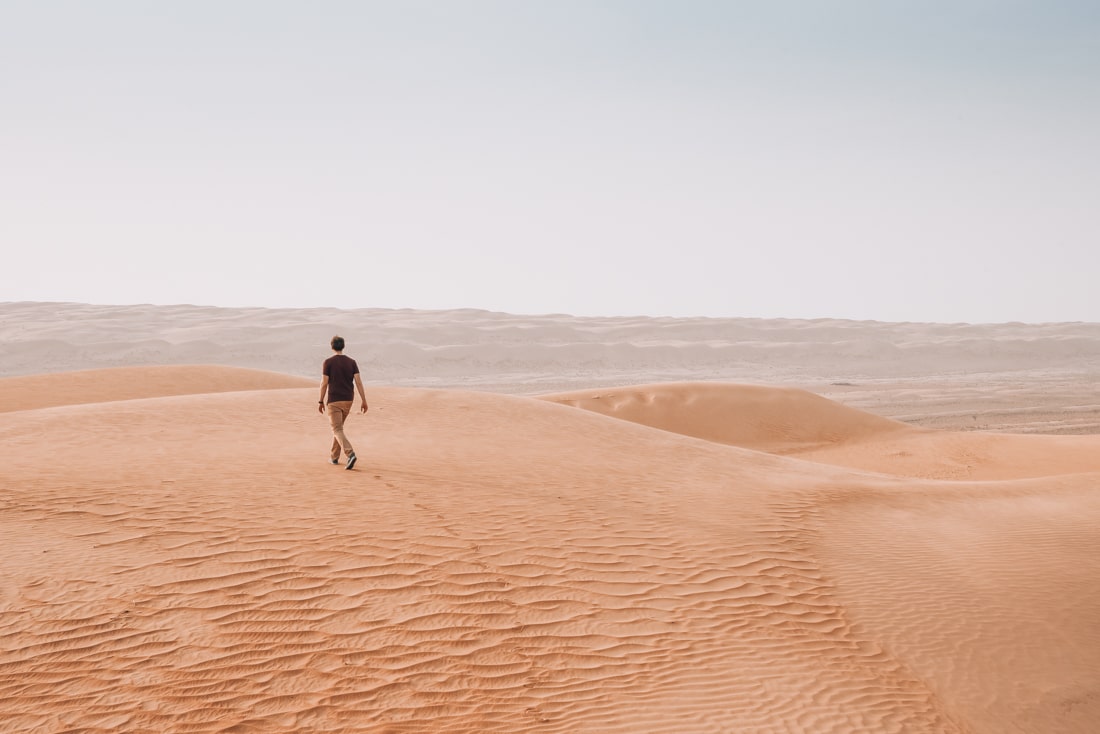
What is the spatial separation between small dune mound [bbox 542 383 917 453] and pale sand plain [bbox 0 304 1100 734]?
11527mm

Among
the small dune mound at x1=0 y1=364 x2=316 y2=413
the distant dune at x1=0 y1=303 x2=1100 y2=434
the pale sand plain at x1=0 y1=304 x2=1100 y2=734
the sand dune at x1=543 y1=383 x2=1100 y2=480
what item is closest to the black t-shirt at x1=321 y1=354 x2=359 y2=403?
the pale sand plain at x1=0 y1=304 x2=1100 y2=734

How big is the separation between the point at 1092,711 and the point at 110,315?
97.2 metres

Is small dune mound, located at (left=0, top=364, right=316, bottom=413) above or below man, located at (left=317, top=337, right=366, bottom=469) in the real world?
below

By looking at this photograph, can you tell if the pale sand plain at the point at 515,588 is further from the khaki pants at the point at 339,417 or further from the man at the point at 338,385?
the man at the point at 338,385

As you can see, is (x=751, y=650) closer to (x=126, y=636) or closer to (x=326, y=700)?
(x=326, y=700)

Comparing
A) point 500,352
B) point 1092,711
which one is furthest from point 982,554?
point 500,352

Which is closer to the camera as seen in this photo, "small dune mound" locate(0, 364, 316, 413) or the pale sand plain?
the pale sand plain

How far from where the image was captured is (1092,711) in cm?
570

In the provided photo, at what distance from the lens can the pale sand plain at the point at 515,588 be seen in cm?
512

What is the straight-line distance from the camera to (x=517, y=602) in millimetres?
6309

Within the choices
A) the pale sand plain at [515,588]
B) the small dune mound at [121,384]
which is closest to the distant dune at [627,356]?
the small dune mound at [121,384]

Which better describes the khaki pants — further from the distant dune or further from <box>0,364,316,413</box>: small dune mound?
the distant dune

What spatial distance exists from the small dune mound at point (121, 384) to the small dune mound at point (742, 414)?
10.2 metres

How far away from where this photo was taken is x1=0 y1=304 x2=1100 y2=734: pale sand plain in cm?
512
